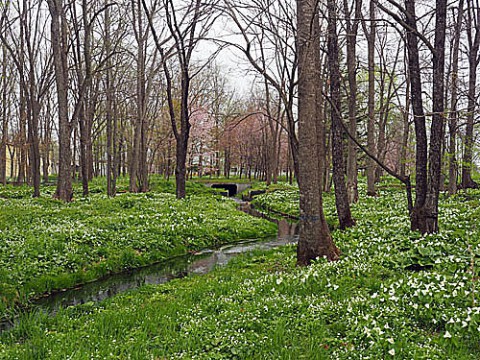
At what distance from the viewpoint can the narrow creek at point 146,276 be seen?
8.64m

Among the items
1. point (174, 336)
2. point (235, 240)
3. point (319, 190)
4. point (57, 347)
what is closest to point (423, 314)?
point (174, 336)

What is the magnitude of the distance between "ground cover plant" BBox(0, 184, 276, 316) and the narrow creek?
1.13 feet

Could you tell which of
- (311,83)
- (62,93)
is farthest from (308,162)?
(62,93)

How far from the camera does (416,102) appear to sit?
34.7ft

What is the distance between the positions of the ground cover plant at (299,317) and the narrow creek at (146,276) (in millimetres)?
1005

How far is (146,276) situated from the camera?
10844 mm

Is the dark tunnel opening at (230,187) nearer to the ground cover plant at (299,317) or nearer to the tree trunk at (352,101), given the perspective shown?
the tree trunk at (352,101)

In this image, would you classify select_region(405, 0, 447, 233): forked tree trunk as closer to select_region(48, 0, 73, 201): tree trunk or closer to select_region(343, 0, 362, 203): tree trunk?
select_region(343, 0, 362, 203): tree trunk

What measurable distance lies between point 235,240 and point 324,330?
34.5ft

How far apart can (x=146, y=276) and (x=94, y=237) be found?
2301mm

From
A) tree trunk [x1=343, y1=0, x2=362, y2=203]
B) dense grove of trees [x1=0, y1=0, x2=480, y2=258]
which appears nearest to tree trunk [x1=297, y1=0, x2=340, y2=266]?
dense grove of trees [x1=0, y1=0, x2=480, y2=258]

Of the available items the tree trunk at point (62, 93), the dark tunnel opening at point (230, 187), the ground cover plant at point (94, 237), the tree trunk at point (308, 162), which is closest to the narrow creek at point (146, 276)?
the ground cover plant at point (94, 237)

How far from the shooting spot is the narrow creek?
8641mm

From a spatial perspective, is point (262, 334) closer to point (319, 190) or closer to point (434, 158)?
point (319, 190)
